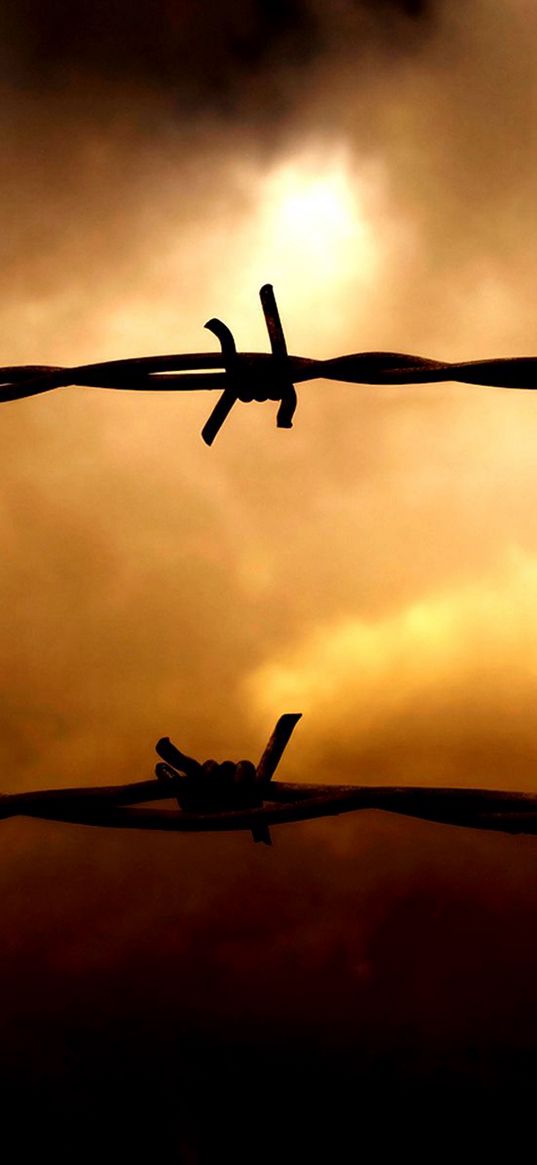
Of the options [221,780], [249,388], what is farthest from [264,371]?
[221,780]

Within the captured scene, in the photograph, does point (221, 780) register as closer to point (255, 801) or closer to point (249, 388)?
point (255, 801)

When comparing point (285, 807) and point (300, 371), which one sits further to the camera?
point (300, 371)

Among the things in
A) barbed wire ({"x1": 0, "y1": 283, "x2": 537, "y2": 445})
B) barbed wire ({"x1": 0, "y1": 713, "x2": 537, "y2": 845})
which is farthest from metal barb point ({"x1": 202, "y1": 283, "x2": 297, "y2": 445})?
barbed wire ({"x1": 0, "y1": 713, "x2": 537, "y2": 845})

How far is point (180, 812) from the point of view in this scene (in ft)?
3.89

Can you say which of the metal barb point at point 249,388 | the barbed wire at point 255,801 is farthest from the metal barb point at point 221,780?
the metal barb point at point 249,388

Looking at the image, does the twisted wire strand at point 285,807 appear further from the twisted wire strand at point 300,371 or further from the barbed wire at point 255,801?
the twisted wire strand at point 300,371

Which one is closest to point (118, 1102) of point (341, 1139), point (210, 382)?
point (341, 1139)

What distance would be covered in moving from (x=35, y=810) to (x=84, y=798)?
109 millimetres

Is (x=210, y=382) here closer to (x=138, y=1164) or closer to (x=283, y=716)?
→ (x=283, y=716)

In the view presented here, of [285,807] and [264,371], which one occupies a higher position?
[264,371]

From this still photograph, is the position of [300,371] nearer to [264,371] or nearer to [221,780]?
[264,371]

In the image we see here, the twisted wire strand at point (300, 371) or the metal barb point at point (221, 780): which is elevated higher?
the twisted wire strand at point (300, 371)

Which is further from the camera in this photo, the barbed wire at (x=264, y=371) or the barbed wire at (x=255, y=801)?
the barbed wire at (x=264, y=371)

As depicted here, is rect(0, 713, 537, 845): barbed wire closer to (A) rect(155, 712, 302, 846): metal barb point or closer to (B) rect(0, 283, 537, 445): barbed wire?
(A) rect(155, 712, 302, 846): metal barb point
